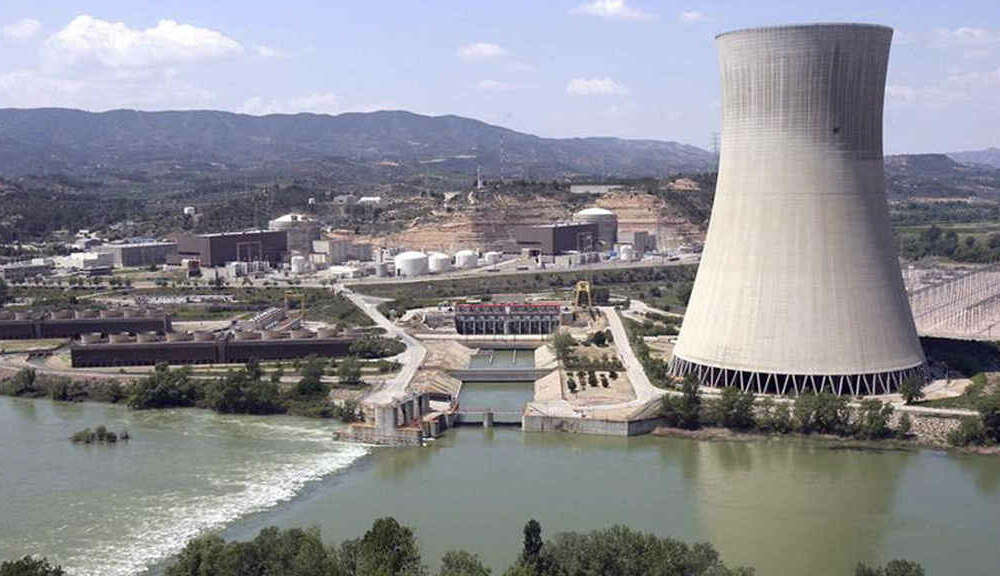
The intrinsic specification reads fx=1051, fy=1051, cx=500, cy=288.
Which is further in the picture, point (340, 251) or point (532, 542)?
point (340, 251)

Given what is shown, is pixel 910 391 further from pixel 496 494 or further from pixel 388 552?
pixel 388 552

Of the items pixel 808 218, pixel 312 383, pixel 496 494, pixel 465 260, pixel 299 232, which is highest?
pixel 808 218

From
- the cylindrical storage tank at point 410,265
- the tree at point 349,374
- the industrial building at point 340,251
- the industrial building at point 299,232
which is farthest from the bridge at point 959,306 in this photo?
the industrial building at point 299,232

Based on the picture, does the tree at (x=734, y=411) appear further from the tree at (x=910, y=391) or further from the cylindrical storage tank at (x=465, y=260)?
the cylindrical storage tank at (x=465, y=260)

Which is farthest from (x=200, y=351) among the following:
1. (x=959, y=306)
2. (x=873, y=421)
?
(x=959, y=306)

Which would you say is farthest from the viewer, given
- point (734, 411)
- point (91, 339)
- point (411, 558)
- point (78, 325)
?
point (78, 325)

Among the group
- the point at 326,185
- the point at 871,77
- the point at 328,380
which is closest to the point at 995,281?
the point at 871,77

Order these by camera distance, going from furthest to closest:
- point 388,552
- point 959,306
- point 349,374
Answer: point 959,306
point 349,374
point 388,552
